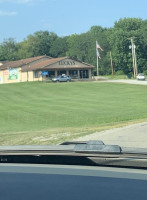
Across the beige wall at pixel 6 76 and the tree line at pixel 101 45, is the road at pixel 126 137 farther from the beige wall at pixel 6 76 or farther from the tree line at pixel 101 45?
the tree line at pixel 101 45

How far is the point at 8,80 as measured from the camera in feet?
305

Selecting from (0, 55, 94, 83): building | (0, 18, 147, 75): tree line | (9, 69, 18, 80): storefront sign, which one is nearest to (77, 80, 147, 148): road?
(0, 55, 94, 83): building

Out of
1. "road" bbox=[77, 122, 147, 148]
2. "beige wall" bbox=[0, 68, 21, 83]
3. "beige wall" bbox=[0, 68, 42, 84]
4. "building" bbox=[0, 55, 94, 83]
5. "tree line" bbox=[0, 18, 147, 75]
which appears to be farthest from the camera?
"tree line" bbox=[0, 18, 147, 75]

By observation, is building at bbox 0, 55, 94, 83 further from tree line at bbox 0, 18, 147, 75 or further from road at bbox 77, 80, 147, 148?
road at bbox 77, 80, 147, 148

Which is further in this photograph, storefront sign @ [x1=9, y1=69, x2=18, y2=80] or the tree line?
the tree line

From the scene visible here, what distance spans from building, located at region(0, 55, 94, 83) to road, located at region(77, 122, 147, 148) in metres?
67.0

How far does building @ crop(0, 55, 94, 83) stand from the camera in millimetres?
81062

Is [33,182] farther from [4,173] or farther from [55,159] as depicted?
[55,159]

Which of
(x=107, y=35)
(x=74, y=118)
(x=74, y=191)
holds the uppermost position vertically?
(x=107, y=35)

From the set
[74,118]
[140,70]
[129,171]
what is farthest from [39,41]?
[129,171]

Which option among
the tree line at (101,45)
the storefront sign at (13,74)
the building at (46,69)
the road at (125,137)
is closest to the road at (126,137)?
the road at (125,137)

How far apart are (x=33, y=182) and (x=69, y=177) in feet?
0.67

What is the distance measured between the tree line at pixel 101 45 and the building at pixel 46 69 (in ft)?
58.8

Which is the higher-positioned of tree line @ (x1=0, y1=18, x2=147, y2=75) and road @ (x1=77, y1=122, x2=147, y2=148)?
tree line @ (x1=0, y1=18, x2=147, y2=75)
